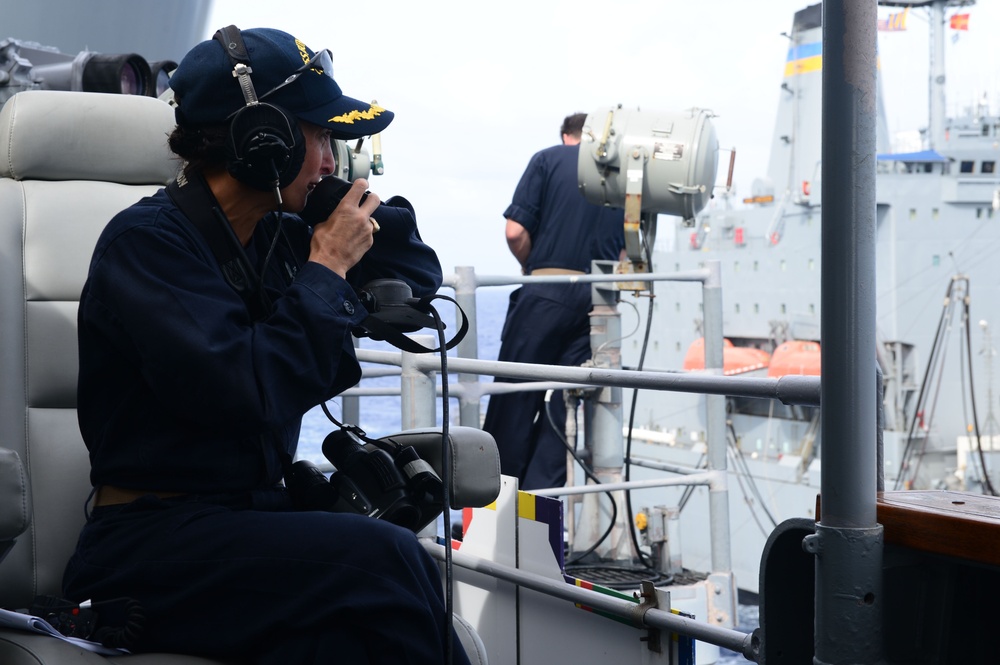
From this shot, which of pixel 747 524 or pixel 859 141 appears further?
pixel 747 524

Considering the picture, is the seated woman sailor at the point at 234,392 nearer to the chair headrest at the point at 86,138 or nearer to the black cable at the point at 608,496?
the chair headrest at the point at 86,138

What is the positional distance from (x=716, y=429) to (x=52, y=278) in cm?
258

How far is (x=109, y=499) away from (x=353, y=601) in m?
0.40

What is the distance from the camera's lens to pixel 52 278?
1.76 m

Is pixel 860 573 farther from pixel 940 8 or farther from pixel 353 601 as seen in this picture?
pixel 940 8

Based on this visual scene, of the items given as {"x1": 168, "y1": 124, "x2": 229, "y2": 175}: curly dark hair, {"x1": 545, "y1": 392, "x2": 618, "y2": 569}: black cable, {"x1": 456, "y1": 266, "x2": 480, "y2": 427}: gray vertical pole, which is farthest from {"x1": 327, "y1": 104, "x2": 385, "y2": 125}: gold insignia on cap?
{"x1": 545, "y1": 392, "x2": 618, "y2": 569}: black cable

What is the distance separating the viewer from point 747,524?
19594mm

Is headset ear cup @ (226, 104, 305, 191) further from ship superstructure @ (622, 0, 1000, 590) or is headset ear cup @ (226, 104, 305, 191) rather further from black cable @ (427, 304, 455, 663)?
ship superstructure @ (622, 0, 1000, 590)

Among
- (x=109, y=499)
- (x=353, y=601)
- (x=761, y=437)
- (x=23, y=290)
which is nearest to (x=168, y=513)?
(x=109, y=499)

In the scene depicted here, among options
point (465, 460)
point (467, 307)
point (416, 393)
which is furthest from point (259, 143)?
point (467, 307)

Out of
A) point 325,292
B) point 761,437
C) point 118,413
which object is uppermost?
point 325,292

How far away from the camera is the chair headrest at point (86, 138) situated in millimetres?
1772

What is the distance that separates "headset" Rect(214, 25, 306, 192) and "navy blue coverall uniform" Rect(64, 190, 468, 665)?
4.6 inches

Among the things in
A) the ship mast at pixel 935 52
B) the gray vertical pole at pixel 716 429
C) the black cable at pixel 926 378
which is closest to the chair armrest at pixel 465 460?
the gray vertical pole at pixel 716 429
